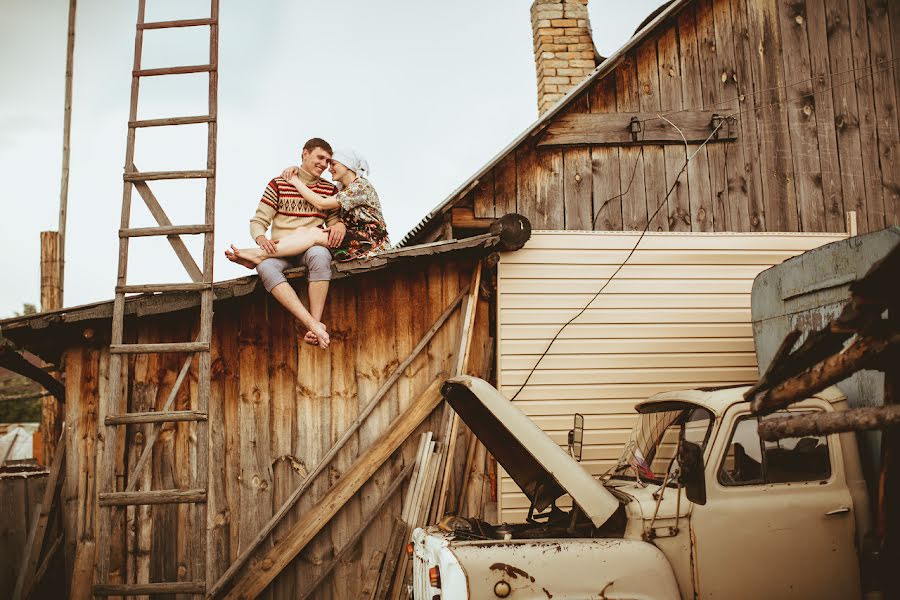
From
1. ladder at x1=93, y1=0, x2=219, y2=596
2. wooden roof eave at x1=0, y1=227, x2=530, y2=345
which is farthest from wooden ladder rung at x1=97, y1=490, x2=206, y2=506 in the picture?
wooden roof eave at x1=0, y1=227, x2=530, y2=345

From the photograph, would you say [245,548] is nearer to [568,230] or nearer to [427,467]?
[427,467]

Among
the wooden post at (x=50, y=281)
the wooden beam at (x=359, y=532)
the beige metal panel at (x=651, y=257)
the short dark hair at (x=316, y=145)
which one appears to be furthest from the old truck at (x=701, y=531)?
the wooden post at (x=50, y=281)

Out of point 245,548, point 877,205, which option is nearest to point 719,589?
point 245,548

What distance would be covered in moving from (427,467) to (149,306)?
2749 millimetres

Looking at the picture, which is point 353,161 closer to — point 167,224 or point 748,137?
point 167,224

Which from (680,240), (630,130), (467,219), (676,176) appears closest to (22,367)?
(467,219)

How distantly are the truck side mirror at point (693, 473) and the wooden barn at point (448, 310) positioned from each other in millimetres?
3098

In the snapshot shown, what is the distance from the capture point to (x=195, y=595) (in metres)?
6.11

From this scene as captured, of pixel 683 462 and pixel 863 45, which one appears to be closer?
pixel 683 462

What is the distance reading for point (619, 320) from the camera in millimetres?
7223

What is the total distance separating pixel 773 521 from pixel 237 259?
178 inches

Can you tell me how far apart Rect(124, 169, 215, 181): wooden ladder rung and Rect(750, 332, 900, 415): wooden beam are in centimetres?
488

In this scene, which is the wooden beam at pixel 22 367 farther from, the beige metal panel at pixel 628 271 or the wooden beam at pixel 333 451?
the beige metal panel at pixel 628 271

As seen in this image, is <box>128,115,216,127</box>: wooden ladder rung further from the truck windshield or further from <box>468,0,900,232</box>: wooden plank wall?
the truck windshield
